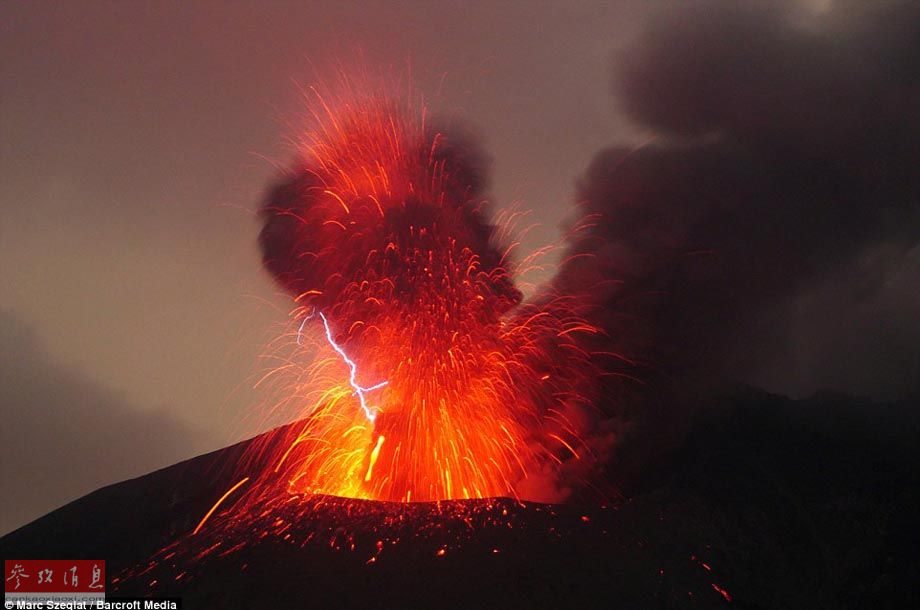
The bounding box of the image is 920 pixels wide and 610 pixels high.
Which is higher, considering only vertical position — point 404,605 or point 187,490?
point 187,490

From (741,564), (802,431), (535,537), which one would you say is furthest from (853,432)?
(535,537)

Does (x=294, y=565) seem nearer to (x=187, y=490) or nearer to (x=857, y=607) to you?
(x=857, y=607)

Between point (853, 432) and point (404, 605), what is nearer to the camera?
point (404, 605)

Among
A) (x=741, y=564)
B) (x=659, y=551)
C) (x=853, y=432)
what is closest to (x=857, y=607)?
(x=741, y=564)

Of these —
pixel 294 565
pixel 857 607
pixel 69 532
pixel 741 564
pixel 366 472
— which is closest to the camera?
pixel 294 565

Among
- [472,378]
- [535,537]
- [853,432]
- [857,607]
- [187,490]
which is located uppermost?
[187,490]

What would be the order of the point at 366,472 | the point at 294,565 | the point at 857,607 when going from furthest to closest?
1. the point at 857,607
2. the point at 366,472
3. the point at 294,565
